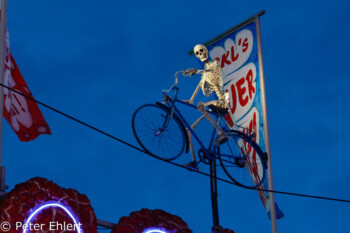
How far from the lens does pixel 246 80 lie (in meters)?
16.6

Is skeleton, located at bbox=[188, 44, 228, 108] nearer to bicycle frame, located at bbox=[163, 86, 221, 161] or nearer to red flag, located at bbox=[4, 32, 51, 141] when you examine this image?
bicycle frame, located at bbox=[163, 86, 221, 161]

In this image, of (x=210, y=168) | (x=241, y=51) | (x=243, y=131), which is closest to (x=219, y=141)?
(x=210, y=168)

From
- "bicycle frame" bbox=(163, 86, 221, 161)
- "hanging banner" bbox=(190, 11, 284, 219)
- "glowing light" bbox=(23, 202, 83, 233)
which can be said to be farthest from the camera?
"hanging banner" bbox=(190, 11, 284, 219)

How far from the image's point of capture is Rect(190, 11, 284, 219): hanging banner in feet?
52.6

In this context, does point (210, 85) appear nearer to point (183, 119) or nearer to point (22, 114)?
point (183, 119)

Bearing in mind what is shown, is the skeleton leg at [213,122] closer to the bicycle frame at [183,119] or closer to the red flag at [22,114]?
the bicycle frame at [183,119]

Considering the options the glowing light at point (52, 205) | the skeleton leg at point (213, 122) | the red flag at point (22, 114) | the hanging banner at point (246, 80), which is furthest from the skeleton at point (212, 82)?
the glowing light at point (52, 205)

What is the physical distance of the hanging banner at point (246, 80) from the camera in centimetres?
1605

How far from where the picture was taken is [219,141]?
1452 centimetres

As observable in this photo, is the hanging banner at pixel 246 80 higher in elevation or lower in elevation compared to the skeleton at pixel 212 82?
higher

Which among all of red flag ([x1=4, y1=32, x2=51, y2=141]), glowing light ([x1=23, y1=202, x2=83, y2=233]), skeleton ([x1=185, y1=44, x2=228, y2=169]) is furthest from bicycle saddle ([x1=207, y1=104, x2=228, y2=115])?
glowing light ([x1=23, y1=202, x2=83, y2=233])

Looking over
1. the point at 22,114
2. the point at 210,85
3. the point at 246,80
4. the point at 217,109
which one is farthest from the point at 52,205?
the point at 246,80

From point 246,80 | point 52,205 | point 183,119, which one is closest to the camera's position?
point 52,205

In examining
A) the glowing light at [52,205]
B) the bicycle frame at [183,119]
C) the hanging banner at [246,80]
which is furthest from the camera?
the hanging banner at [246,80]
